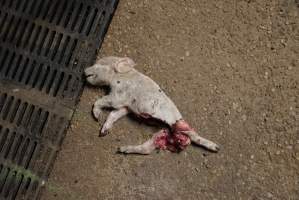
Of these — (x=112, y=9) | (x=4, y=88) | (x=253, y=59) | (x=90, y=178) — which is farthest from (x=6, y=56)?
(x=253, y=59)

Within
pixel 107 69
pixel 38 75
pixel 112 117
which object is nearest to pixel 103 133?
pixel 112 117

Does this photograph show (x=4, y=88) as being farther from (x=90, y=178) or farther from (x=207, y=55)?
(x=207, y=55)

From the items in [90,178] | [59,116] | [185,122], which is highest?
[185,122]

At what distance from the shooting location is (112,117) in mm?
2576

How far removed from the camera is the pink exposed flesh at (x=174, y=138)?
250cm

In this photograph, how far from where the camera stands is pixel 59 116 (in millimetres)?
2641

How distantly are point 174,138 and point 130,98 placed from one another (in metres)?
0.28

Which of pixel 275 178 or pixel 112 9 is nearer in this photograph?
pixel 275 178

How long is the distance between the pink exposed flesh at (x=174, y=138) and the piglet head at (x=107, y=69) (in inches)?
14.2

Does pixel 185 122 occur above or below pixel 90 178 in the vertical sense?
above

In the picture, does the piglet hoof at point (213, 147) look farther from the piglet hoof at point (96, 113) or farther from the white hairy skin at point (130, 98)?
the piglet hoof at point (96, 113)

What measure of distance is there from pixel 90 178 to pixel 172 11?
94 cm

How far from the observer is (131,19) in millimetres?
2736

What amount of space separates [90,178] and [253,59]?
0.98m
